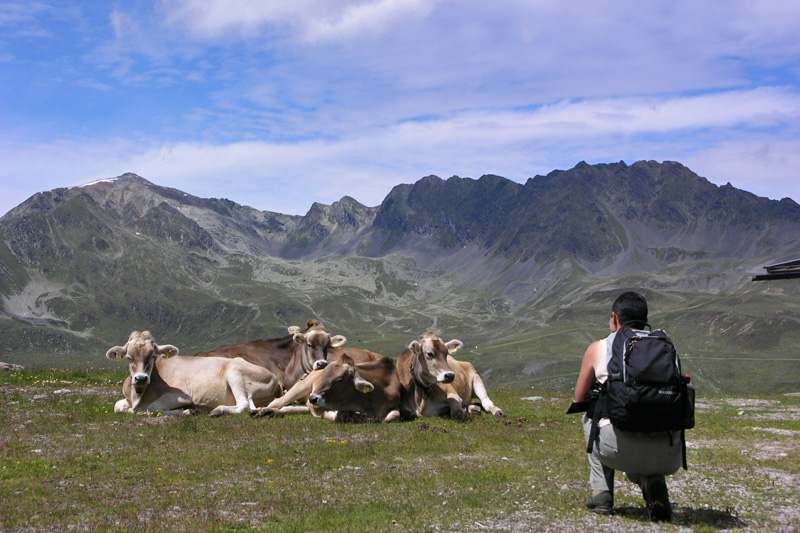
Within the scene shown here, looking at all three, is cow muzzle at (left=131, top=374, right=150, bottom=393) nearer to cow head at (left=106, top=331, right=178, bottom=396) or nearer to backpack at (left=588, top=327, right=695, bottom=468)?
cow head at (left=106, top=331, right=178, bottom=396)

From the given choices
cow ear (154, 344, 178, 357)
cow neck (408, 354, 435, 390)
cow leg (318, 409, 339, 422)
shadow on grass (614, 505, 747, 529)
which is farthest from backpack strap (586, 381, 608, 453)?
cow ear (154, 344, 178, 357)

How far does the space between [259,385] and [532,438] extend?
8865 millimetres

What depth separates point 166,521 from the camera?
9.25 metres

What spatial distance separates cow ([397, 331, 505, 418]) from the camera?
67.1ft

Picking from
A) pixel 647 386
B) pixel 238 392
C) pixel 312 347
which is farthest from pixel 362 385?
pixel 647 386

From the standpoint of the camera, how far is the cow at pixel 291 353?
23125 millimetres

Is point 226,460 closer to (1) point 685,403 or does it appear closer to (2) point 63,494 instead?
(2) point 63,494

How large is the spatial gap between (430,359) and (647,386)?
39.1 feet

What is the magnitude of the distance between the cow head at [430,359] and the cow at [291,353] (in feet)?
10.7

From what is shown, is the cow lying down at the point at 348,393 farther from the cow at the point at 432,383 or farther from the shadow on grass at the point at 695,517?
the shadow on grass at the point at 695,517

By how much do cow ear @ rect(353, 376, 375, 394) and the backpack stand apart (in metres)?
10.6

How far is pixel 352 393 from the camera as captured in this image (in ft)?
64.7

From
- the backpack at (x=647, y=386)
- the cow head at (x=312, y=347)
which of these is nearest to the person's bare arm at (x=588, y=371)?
the backpack at (x=647, y=386)

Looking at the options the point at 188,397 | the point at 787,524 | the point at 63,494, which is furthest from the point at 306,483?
the point at 188,397
